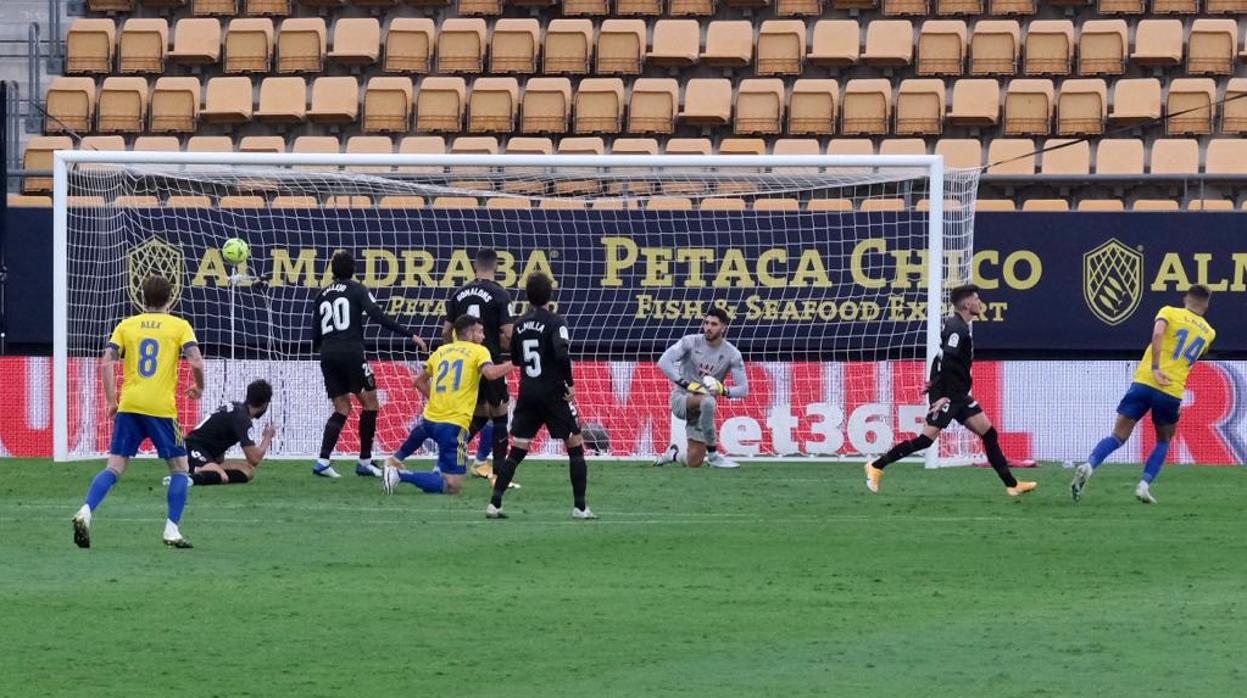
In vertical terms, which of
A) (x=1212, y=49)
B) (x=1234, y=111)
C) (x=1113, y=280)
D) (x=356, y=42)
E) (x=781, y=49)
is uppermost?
(x=356, y=42)

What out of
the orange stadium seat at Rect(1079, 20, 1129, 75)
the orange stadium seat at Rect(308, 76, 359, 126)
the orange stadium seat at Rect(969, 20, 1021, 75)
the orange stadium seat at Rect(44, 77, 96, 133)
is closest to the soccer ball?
the orange stadium seat at Rect(308, 76, 359, 126)

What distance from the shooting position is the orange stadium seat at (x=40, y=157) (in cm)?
2270

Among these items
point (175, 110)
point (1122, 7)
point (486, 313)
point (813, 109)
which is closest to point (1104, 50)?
point (1122, 7)

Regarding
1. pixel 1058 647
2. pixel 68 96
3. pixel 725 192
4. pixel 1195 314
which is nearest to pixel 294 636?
pixel 1058 647

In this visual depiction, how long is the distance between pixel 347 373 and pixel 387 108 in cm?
744

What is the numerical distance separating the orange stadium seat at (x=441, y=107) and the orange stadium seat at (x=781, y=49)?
11.7 ft

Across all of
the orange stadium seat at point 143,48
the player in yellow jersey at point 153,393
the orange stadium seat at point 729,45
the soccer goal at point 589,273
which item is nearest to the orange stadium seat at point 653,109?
the orange stadium seat at point 729,45

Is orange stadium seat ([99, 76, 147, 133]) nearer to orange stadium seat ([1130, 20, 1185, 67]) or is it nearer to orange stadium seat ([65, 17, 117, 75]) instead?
orange stadium seat ([65, 17, 117, 75])

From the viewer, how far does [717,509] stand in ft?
48.8

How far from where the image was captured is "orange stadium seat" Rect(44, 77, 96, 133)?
24.3 m

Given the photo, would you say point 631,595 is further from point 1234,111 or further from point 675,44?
point 675,44

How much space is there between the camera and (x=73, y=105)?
24344 millimetres

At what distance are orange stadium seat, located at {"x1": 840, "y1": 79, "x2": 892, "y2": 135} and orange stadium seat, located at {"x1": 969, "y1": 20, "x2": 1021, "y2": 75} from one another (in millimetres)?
1199

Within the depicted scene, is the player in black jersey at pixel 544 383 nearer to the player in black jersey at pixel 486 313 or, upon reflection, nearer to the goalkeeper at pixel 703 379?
the player in black jersey at pixel 486 313
